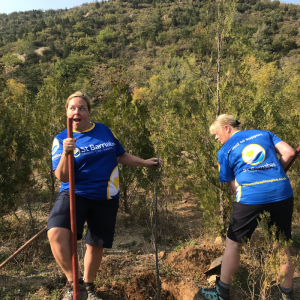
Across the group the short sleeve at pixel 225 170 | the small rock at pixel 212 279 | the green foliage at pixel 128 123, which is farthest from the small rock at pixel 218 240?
the short sleeve at pixel 225 170

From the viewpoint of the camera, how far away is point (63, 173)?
1.79m

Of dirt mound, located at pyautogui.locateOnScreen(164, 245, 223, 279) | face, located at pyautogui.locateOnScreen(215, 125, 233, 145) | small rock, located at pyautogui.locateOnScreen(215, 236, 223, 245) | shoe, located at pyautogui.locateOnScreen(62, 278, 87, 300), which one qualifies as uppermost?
face, located at pyautogui.locateOnScreen(215, 125, 233, 145)

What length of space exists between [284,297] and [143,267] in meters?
1.66

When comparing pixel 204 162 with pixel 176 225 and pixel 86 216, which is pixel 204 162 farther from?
pixel 86 216

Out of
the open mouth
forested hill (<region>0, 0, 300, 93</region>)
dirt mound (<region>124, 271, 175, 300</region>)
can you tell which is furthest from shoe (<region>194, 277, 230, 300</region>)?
forested hill (<region>0, 0, 300, 93</region>)

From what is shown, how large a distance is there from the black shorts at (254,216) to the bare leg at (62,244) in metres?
1.31

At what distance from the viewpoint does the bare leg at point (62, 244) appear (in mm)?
1759

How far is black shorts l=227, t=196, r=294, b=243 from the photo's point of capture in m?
1.95

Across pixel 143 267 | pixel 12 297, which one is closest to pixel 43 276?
pixel 12 297

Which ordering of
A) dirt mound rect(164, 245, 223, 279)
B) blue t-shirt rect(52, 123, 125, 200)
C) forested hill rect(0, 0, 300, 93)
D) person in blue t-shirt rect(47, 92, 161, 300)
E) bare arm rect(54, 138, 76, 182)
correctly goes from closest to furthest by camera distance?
bare arm rect(54, 138, 76, 182)
person in blue t-shirt rect(47, 92, 161, 300)
blue t-shirt rect(52, 123, 125, 200)
dirt mound rect(164, 245, 223, 279)
forested hill rect(0, 0, 300, 93)

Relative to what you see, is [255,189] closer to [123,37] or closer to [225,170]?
[225,170]

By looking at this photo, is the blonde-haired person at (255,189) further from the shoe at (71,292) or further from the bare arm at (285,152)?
the shoe at (71,292)

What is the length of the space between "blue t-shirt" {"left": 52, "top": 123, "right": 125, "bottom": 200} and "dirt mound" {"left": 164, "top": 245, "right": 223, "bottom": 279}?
161 centimetres

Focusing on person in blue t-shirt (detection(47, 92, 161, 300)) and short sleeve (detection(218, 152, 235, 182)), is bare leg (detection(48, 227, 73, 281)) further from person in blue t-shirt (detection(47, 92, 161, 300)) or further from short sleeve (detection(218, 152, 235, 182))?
short sleeve (detection(218, 152, 235, 182))
